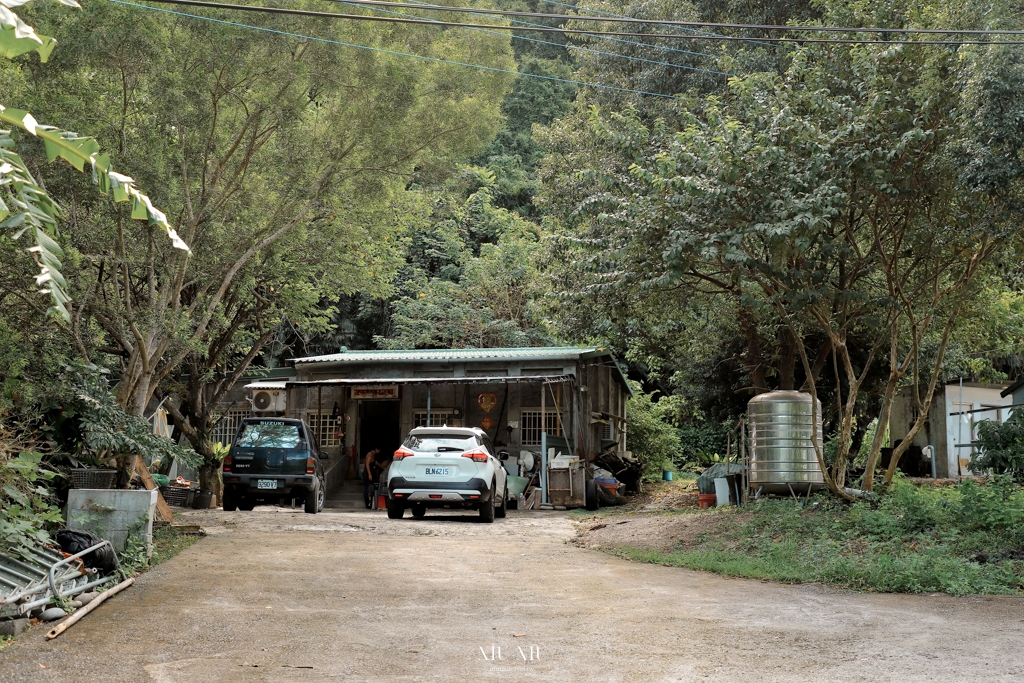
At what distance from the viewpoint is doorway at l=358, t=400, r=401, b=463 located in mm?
26062

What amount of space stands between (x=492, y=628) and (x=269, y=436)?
35.4 feet

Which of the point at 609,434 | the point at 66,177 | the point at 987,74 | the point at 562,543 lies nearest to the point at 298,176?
the point at 66,177

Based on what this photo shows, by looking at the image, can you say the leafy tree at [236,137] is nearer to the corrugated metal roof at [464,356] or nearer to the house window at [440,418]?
the corrugated metal roof at [464,356]

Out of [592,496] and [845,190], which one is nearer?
[845,190]

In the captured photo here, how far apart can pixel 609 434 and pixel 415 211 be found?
12218 mm

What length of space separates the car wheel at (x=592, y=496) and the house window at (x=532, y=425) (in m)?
2.90

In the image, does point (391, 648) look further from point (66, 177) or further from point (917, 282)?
point (917, 282)

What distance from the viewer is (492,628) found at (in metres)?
7.62

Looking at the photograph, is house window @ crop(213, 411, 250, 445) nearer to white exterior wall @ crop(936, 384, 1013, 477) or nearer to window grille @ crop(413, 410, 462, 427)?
window grille @ crop(413, 410, 462, 427)

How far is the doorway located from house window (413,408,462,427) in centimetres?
77

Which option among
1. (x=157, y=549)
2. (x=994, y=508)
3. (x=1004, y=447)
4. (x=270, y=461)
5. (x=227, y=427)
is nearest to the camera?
(x=994, y=508)

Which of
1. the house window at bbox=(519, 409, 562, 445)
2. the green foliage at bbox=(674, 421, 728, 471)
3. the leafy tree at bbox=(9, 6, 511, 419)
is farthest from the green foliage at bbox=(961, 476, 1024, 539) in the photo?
the green foliage at bbox=(674, 421, 728, 471)

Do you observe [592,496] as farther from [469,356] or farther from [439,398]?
[439,398]

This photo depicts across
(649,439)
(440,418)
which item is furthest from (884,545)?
(649,439)
